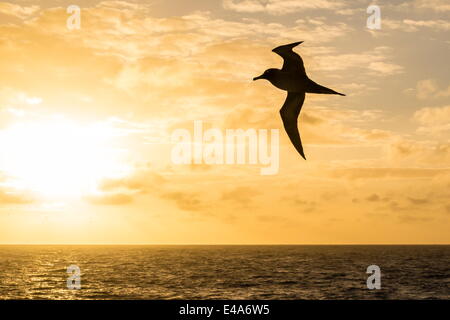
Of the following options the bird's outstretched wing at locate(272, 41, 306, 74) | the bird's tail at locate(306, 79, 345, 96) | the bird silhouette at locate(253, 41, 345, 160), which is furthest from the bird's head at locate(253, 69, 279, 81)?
the bird's tail at locate(306, 79, 345, 96)

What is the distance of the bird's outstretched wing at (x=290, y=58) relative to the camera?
10047mm

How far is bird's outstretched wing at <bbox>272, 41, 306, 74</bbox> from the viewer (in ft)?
33.0

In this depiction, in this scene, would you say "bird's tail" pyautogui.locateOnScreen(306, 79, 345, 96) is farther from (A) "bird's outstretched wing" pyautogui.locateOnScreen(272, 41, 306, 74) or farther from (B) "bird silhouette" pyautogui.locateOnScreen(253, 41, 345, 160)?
(A) "bird's outstretched wing" pyautogui.locateOnScreen(272, 41, 306, 74)

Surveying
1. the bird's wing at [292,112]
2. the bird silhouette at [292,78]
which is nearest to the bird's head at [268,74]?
the bird silhouette at [292,78]

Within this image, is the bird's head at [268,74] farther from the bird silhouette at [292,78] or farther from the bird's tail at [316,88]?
the bird's tail at [316,88]

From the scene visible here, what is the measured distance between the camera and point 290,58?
1027cm

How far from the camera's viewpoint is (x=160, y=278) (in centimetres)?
6919

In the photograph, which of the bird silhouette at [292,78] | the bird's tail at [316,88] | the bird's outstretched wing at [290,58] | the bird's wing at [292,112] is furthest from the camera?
the bird's wing at [292,112]

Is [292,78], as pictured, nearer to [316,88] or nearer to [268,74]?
[268,74]

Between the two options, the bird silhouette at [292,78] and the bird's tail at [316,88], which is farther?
A: the bird silhouette at [292,78]

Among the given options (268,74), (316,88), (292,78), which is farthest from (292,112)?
(316,88)
